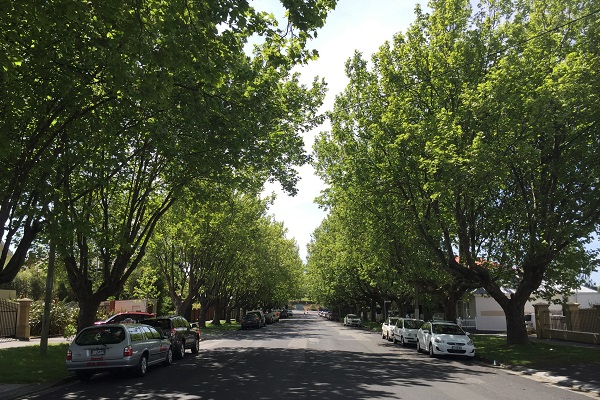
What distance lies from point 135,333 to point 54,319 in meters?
16.2

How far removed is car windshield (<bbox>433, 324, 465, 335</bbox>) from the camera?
786 inches

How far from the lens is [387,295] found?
149ft

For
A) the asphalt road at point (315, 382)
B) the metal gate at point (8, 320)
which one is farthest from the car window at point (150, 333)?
the metal gate at point (8, 320)

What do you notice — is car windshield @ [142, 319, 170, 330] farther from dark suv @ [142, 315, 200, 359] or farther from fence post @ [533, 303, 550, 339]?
fence post @ [533, 303, 550, 339]

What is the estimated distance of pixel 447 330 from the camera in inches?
795

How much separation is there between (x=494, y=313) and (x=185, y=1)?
39.8m

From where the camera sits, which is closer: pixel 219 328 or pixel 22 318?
pixel 22 318

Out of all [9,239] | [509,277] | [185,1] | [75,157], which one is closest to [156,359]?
[9,239]

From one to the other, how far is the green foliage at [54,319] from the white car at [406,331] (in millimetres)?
17762

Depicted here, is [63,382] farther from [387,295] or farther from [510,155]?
[387,295]

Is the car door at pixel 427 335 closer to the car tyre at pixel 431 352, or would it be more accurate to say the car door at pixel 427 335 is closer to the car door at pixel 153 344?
the car tyre at pixel 431 352

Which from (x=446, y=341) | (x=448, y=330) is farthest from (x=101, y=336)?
(x=448, y=330)

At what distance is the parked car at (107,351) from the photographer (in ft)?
41.3

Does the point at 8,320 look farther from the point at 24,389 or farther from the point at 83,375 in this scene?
the point at 24,389
